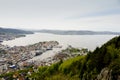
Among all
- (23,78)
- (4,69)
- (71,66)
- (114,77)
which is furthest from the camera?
(4,69)

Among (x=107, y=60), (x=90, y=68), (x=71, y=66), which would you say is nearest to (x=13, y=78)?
(x=71, y=66)

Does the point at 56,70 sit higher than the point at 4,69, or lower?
higher

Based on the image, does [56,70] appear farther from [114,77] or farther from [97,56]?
[114,77]

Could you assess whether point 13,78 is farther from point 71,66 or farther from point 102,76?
point 102,76

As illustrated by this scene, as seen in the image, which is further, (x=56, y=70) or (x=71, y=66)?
(x=56, y=70)

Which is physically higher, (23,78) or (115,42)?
(115,42)

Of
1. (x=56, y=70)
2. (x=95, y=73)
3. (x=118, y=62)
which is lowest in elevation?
(x=56, y=70)

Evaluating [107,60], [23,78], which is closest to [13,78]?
[23,78]

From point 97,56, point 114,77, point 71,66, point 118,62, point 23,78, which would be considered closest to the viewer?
point 114,77

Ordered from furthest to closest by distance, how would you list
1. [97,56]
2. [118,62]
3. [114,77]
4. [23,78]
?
[23,78] < [97,56] < [118,62] < [114,77]
